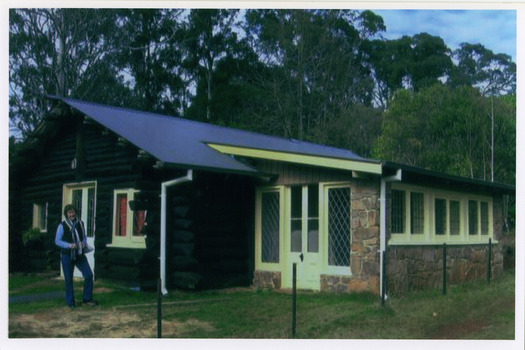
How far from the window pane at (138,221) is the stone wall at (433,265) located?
4.49 meters

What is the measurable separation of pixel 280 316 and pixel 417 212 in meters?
3.80

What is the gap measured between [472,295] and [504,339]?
83.6 inches

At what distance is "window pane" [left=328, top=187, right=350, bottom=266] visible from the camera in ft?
39.5

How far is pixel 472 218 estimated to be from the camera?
14250 mm

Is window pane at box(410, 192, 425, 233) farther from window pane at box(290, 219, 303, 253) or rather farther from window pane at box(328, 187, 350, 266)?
window pane at box(290, 219, 303, 253)

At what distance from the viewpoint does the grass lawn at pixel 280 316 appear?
9.59 m

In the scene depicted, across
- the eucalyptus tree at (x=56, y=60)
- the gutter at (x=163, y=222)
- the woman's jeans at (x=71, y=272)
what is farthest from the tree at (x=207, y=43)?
the woman's jeans at (x=71, y=272)

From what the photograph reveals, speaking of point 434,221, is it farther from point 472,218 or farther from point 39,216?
point 39,216

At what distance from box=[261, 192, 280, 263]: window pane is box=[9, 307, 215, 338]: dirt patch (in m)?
3.30

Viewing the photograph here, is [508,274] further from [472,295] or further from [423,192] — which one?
[423,192]

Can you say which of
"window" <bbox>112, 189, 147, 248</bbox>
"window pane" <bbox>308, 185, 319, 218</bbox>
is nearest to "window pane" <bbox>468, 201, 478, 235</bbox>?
"window pane" <bbox>308, 185, 319, 218</bbox>

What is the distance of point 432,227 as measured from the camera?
42.6 feet

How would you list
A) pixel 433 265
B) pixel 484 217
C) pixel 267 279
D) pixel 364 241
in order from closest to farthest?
pixel 364 241 < pixel 433 265 < pixel 267 279 < pixel 484 217

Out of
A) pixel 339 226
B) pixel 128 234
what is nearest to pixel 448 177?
pixel 339 226
